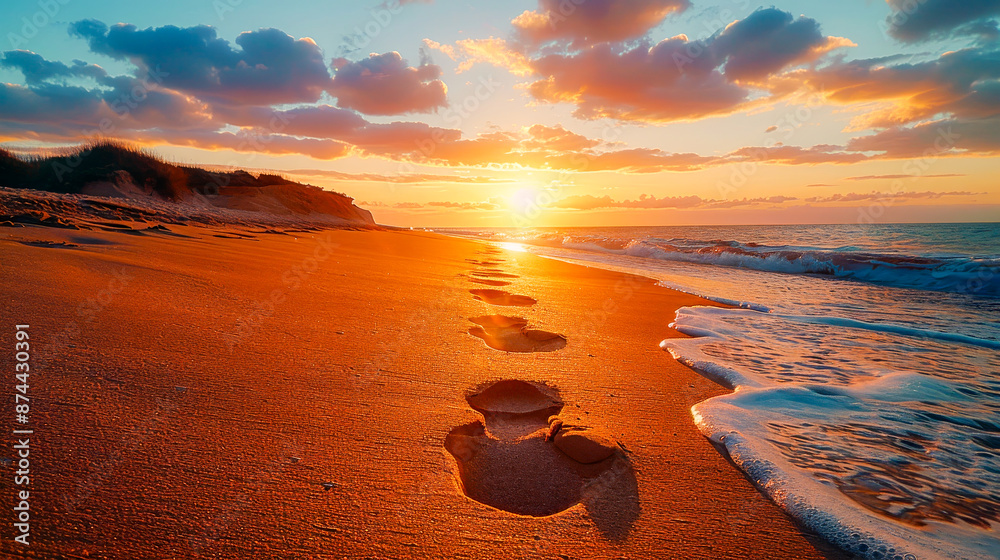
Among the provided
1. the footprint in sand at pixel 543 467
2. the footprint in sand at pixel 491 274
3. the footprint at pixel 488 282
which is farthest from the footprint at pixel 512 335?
the footprint in sand at pixel 491 274

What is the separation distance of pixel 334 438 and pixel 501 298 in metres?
3.83

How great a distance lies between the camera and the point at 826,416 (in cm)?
253

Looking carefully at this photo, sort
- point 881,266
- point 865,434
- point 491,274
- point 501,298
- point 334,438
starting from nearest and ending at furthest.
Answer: point 334,438 → point 865,434 → point 501,298 → point 491,274 → point 881,266

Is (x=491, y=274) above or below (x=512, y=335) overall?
above

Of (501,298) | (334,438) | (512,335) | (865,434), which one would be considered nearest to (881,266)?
(501,298)

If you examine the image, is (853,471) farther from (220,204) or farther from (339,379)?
(220,204)

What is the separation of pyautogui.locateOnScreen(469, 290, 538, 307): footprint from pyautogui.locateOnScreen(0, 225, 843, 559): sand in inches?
66.3

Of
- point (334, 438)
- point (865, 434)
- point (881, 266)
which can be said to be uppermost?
point (881, 266)

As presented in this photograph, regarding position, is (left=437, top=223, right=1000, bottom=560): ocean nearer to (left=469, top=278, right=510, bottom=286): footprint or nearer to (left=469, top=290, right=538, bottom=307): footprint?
(left=469, top=290, right=538, bottom=307): footprint

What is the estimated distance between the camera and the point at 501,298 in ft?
17.8

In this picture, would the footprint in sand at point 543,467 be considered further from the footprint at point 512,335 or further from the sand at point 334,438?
the footprint at point 512,335

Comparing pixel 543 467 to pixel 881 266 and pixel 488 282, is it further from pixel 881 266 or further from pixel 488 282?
pixel 881 266

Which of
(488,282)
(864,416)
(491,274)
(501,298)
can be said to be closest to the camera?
(864,416)

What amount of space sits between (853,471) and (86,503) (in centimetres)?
287
